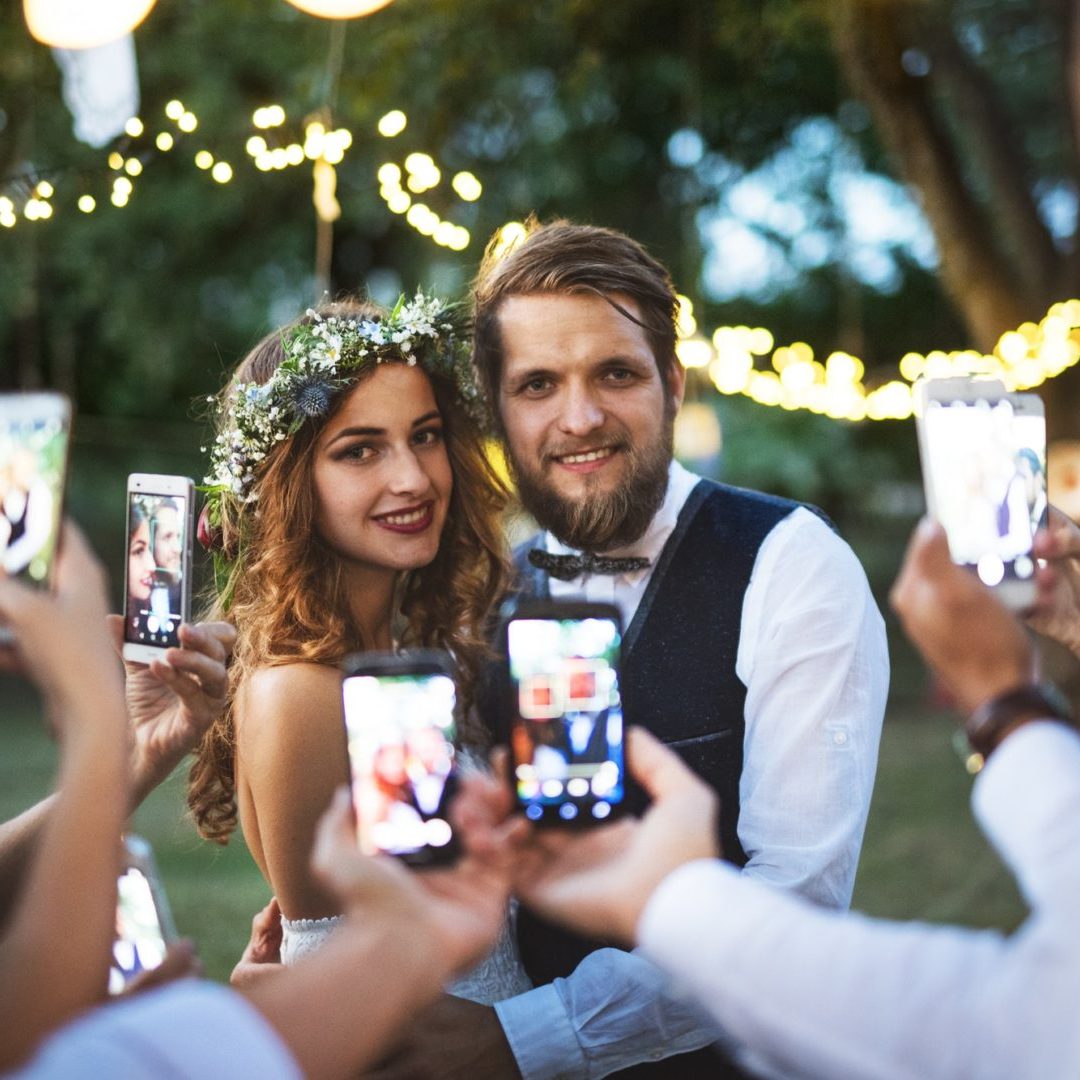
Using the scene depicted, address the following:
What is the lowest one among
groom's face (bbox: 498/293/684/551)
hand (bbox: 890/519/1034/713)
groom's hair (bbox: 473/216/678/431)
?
hand (bbox: 890/519/1034/713)

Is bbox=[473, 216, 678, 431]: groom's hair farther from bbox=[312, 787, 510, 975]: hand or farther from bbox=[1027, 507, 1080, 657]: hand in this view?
bbox=[312, 787, 510, 975]: hand

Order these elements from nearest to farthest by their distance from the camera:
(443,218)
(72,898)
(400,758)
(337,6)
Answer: (72,898) < (400,758) < (337,6) < (443,218)

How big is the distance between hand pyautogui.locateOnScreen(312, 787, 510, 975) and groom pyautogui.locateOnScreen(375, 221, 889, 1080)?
47cm

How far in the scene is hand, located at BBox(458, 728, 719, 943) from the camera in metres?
1.54

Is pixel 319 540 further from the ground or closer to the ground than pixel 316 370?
closer to the ground

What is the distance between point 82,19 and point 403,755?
138 inches

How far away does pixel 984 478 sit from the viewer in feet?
6.17

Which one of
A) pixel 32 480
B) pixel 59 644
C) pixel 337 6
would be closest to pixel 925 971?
pixel 59 644

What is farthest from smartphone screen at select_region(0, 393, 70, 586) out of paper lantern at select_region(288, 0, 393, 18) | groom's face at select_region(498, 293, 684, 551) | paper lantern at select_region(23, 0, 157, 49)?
paper lantern at select_region(288, 0, 393, 18)

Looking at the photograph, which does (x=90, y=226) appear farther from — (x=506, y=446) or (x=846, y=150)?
(x=506, y=446)

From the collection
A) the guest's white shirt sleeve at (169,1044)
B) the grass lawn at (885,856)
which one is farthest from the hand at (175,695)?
the grass lawn at (885,856)

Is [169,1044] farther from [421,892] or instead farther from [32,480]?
[32,480]

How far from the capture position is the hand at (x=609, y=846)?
Result: 1.54 m

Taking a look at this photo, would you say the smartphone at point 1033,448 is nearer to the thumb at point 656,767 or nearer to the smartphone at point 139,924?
the thumb at point 656,767
